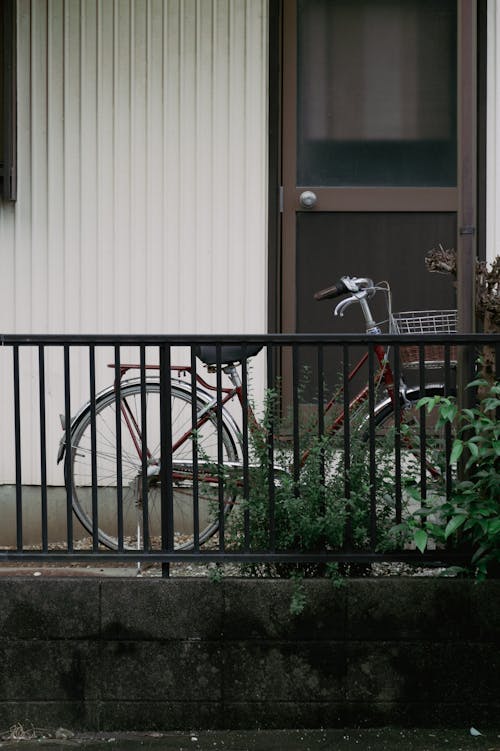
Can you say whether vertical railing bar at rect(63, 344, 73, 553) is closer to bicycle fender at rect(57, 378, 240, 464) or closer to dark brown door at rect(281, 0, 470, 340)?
bicycle fender at rect(57, 378, 240, 464)

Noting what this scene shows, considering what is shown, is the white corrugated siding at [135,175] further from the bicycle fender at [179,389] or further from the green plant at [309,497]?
the green plant at [309,497]

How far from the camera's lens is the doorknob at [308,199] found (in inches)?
252

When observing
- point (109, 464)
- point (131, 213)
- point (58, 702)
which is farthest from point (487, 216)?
point (58, 702)

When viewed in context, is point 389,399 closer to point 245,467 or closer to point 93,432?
point 245,467

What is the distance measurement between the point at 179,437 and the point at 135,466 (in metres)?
0.30

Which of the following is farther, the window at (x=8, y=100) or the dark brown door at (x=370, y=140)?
the dark brown door at (x=370, y=140)

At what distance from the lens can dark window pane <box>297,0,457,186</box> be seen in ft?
21.2

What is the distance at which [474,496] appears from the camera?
14.1 ft

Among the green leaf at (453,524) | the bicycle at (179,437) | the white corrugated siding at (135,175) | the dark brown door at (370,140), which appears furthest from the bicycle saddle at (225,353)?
the dark brown door at (370,140)

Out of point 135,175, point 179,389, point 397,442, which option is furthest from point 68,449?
point 135,175

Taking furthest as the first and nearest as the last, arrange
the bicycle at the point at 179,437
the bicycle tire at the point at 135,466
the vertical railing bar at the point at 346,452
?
the bicycle tire at the point at 135,466, the bicycle at the point at 179,437, the vertical railing bar at the point at 346,452

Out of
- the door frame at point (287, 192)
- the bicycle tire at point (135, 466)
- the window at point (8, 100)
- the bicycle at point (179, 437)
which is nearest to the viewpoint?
the bicycle at point (179, 437)

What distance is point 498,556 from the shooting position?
4246 mm

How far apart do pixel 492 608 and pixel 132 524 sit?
8.09ft
